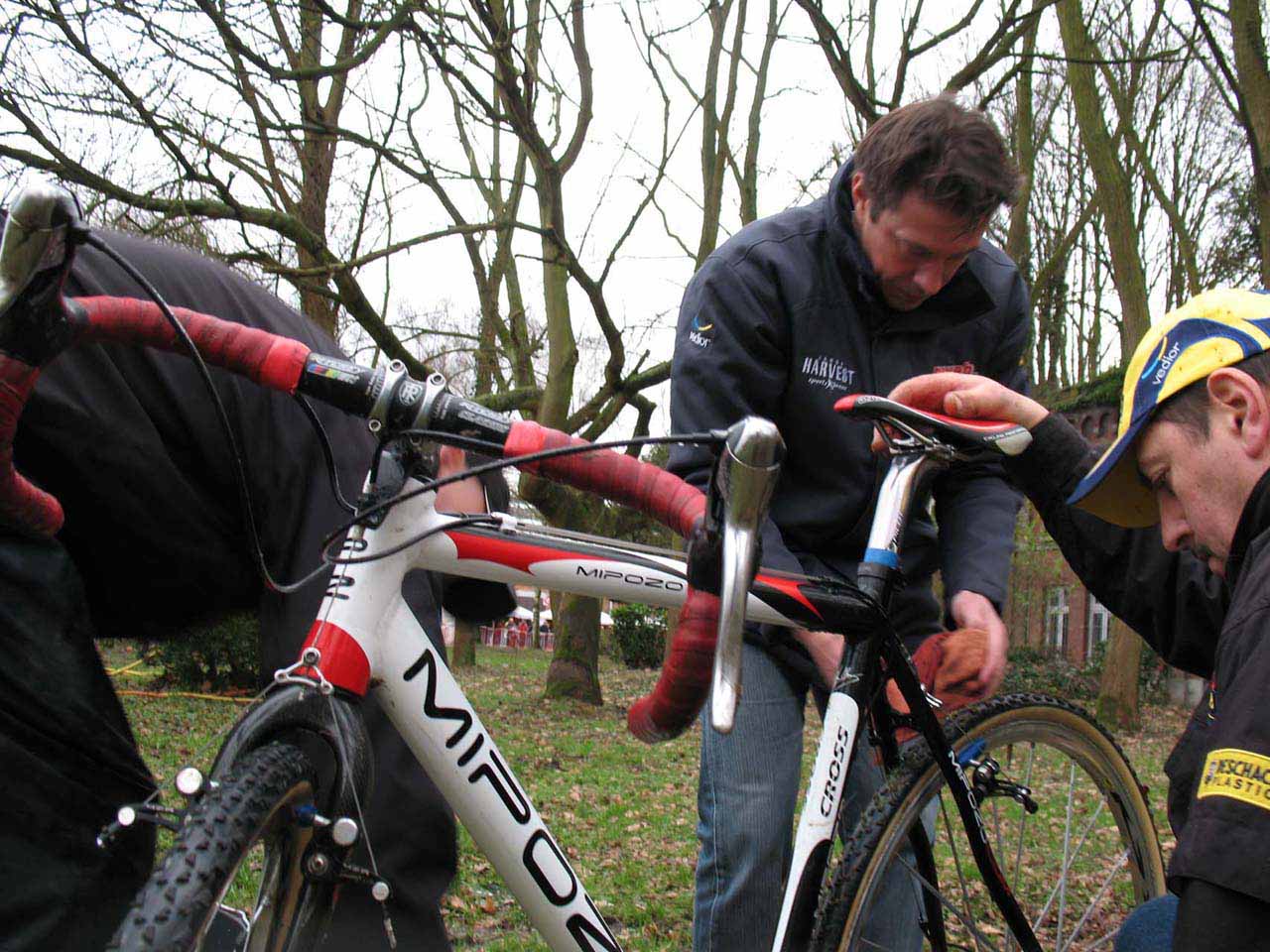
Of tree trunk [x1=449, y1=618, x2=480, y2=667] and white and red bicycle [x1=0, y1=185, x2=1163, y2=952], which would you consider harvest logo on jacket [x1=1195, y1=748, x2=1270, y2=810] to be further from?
tree trunk [x1=449, y1=618, x2=480, y2=667]

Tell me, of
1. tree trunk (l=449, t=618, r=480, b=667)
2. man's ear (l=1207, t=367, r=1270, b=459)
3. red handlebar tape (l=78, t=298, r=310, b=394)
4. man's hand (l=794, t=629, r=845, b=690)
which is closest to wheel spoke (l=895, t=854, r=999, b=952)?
man's hand (l=794, t=629, r=845, b=690)

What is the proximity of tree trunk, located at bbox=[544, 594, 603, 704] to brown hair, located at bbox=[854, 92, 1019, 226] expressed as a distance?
10882 mm

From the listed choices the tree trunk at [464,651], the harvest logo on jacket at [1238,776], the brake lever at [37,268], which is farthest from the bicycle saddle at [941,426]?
the tree trunk at [464,651]

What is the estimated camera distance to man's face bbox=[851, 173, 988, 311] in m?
2.12

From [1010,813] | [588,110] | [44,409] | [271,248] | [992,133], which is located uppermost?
[588,110]

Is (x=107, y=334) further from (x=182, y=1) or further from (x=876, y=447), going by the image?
(x=182, y=1)

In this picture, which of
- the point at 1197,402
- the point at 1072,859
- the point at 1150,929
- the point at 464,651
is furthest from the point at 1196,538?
the point at 464,651

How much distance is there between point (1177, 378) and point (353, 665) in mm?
1178

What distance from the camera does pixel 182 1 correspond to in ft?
18.2

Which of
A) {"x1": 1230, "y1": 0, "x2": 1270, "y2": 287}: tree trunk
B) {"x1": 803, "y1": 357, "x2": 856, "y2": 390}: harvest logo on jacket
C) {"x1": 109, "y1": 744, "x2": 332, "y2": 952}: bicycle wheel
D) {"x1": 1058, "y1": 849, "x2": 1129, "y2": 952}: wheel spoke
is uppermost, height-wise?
{"x1": 1230, "y1": 0, "x2": 1270, "y2": 287}: tree trunk

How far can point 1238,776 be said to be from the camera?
1.18 meters

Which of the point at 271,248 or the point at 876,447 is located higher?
the point at 271,248

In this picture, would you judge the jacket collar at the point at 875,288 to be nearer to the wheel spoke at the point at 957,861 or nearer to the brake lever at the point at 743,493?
the wheel spoke at the point at 957,861

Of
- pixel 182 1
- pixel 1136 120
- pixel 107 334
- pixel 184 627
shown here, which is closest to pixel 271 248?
pixel 182 1
